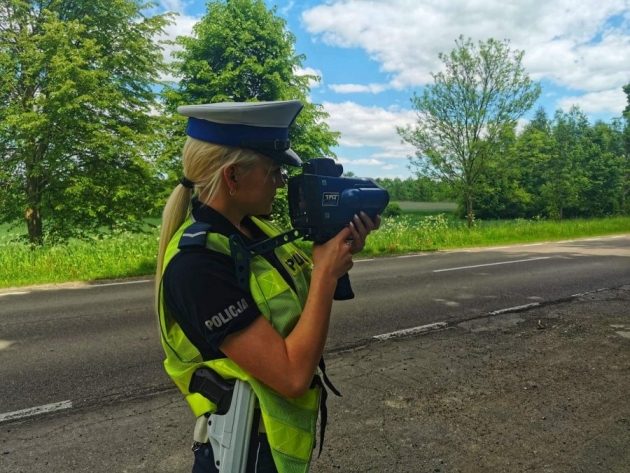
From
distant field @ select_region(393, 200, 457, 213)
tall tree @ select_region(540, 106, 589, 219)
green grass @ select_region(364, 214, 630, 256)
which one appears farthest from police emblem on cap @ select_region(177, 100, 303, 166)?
distant field @ select_region(393, 200, 457, 213)

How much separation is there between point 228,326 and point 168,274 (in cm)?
20

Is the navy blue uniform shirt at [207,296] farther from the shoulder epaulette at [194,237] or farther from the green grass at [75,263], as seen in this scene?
the green grass at [75,263]

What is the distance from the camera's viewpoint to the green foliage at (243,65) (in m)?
17.4

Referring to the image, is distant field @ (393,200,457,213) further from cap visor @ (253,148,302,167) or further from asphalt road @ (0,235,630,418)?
cap visor @ (253,148,302,167)

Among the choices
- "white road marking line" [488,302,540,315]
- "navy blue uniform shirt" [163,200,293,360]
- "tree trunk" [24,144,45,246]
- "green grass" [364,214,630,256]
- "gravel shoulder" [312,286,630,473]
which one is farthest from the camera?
"green grass" [364,214,630,256]

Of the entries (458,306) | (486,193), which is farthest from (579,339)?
(486,193)

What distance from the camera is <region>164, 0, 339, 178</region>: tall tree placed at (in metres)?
17.4

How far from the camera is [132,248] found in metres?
13.1

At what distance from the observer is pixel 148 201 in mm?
16531

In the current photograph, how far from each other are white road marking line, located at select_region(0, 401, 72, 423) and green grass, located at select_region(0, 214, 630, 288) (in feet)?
23.0

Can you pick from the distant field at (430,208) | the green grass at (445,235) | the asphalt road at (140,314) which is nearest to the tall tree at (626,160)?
the distant field at (430,208)

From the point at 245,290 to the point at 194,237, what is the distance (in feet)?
0.60

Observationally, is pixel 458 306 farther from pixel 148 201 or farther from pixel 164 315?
pixel 148 201

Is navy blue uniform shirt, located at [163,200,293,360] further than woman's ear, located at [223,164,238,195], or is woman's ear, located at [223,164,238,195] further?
woman's ear, located at [223,164,238,195]
